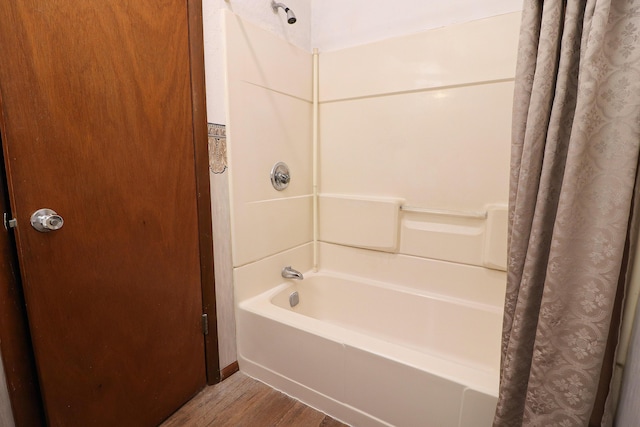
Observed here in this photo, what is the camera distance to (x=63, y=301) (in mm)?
972

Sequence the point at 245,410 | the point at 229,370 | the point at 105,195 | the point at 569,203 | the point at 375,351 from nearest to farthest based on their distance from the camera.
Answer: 1. the point at 569,203
2. the point at 105,195
3. the point at 375,351
4. the point at 245,410
5. the point at 229,370

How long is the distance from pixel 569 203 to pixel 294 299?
4.87 ft

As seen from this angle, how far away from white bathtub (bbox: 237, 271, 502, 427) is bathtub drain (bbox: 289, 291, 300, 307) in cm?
3

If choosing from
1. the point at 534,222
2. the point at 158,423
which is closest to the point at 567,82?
the point at 534,222

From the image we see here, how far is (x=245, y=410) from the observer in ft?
4.57

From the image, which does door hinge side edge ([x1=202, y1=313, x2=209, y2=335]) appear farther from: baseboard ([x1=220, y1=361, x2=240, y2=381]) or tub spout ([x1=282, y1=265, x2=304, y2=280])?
tub spout ([x1=282, y1=265, x2=304, y2=280])

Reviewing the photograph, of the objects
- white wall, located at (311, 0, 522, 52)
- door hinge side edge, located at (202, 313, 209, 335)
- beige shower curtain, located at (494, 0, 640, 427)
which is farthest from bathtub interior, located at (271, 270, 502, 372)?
white wall, located at (311, 0, 522, 52)

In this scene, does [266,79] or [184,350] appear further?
[266,79]

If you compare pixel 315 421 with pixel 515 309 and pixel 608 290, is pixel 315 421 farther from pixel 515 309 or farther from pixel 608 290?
pixel 608 290

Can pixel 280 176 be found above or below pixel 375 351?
above

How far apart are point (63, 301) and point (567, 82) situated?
5.33 ft

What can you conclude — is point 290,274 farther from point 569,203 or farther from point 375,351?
point 569,203

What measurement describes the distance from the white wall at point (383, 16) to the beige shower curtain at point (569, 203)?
0.75 m

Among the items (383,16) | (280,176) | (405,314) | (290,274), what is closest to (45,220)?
(280,176)
